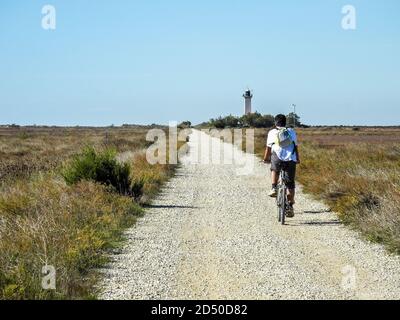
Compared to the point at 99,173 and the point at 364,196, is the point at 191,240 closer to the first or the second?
the point at 364,196

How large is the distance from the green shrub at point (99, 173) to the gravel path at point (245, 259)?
3.60 ft

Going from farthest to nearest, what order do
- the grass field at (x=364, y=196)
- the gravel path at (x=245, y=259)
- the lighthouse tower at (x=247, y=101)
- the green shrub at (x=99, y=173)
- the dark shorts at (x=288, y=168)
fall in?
the lighthouse tower at (x=247, y=101), the green shrub at (x=99, y=173), the dark shorts at (x=288, y=168), the grass field at (x=364, y=196), the gravel path at (x=245, y=259)

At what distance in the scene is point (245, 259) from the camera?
25.0 ft

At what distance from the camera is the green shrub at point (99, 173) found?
43.4 ft

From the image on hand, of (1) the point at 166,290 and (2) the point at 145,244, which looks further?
(2) the point at 145,244

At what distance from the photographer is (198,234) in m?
9.47

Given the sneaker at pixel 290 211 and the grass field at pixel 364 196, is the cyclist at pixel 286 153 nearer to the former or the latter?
the sneaker at pixel 290 211

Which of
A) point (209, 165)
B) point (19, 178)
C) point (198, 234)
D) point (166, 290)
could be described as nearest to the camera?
point (166, 290)

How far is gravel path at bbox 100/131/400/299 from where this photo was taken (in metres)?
6.17

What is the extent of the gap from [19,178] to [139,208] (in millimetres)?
6594

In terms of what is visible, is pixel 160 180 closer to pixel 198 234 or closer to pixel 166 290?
pixel 198 234

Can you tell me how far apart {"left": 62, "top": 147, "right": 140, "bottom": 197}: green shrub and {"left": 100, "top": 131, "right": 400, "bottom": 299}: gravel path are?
110 centimetres

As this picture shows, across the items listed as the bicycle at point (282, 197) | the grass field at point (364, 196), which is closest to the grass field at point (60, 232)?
the bicycle at point (282, 197)
